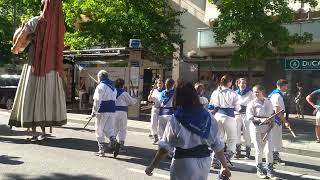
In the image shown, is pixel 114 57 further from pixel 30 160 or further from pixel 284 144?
pixel 30 160

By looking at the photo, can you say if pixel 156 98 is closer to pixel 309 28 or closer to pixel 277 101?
pixel 277 101

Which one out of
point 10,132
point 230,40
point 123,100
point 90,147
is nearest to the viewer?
point 123,100

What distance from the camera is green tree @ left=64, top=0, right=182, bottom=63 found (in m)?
24.3

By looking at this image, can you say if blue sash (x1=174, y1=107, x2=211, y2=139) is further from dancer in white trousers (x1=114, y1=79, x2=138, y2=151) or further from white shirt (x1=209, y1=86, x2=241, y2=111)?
dancer in white trousers (x1=114, y1=79, x2=138, y2=151)

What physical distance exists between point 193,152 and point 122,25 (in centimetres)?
1986

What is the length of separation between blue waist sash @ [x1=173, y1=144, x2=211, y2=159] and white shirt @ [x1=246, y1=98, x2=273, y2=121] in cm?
404

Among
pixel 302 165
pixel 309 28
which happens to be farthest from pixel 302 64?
pixel 302 165

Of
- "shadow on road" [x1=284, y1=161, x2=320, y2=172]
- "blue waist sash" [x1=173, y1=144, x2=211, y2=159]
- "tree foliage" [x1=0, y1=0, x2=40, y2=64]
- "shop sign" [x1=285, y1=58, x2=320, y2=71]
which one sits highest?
"tree foliage" [x1=0, y1=0, x2=40, y2=64]

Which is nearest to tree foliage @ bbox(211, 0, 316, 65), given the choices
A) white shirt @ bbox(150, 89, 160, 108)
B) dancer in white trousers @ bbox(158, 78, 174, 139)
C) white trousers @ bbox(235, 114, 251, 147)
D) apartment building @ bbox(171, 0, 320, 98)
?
apartment building @ bbox(171, 0, 320, 98)

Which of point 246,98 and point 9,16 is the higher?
point 9,16

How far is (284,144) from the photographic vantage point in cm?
1337

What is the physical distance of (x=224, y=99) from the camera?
9477 millimetres

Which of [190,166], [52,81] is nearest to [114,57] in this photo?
[52,81]

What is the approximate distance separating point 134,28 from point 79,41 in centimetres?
303
